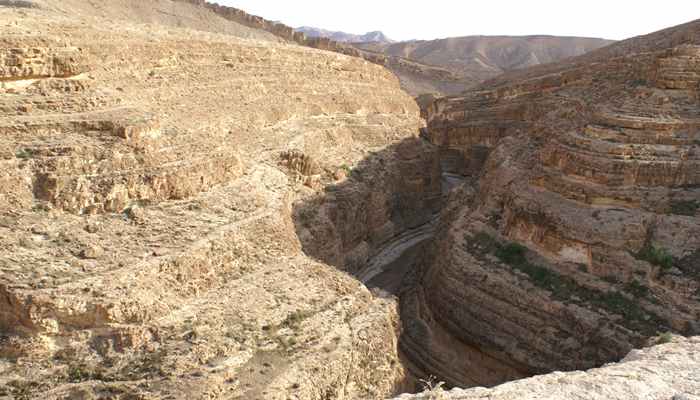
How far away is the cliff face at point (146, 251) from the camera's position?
624 inches

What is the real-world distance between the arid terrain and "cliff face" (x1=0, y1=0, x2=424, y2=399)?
0.07 m

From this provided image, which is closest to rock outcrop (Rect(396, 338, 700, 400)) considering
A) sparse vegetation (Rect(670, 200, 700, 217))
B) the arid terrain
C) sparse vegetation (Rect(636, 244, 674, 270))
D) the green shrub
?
the arid terrain

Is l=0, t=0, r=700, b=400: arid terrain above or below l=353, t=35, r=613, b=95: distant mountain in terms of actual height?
below

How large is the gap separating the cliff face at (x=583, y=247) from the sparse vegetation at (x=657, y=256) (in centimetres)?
5

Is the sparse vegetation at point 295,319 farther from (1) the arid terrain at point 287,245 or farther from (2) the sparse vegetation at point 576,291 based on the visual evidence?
(2) the sparse vegetation at point 576,291

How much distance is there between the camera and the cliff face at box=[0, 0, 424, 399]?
15.9 meters

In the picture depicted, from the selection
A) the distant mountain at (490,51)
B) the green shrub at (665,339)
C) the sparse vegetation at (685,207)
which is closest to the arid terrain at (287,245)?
the sparse vegetation at (685,207)

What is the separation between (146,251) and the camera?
1866 centimetres

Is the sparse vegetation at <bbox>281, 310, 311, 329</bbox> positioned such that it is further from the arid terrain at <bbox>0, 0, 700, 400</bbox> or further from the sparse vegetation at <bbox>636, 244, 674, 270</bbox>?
the sparse vegetation at <bbox>636, 244, 674, 270</bbox>

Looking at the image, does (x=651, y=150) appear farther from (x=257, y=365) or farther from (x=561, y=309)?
(x=257, y=365)

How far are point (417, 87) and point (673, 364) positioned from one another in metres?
90.3

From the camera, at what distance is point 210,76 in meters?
31.0

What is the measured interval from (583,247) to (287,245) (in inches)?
463

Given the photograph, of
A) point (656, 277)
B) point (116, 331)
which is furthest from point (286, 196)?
point (656, 277)
